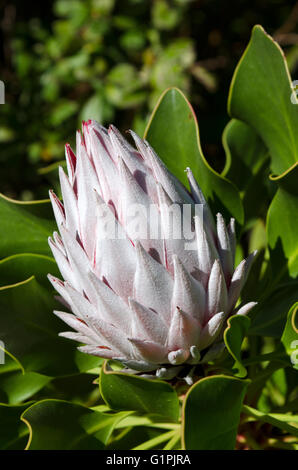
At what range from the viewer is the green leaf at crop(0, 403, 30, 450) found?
3.39 ft

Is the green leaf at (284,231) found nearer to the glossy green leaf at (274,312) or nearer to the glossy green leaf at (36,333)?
the glossy green leaf at (274,312)

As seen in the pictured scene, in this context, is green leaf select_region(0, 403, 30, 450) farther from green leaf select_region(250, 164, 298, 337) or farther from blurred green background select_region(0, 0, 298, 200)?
blurred green background select_region(0, 0, 298, 200)

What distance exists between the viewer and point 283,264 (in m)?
1.12

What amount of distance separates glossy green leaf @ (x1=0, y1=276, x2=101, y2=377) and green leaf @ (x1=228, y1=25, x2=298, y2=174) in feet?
1.80

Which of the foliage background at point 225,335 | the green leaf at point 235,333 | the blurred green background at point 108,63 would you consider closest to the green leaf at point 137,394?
the foliage background at point 225,335

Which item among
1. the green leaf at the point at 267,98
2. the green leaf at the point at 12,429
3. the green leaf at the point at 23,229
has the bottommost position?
the green leaf at the point at 12,429

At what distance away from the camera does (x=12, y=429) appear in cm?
105

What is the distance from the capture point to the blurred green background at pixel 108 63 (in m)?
2.34

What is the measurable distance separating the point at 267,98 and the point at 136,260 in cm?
53

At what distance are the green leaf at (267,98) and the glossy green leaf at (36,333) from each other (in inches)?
21.6

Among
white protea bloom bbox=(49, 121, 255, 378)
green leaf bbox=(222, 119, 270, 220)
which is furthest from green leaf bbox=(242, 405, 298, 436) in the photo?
green leaf bbox=(222, 119, 270, 220)

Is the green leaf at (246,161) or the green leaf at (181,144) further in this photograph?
the green leaf at (246,161)

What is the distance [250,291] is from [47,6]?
2.21 m

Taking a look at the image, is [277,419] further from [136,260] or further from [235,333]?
[136,260]
